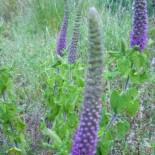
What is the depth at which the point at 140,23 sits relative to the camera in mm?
1859

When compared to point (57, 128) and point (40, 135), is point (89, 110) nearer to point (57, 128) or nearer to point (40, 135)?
point (57, 128)


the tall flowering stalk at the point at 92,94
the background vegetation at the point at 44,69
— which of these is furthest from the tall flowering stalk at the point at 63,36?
the tall flowering stalk at the point at 92,94

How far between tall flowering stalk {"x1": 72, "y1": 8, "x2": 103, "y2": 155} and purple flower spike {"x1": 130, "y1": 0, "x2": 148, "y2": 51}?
2.38ft

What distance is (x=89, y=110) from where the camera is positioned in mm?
1230

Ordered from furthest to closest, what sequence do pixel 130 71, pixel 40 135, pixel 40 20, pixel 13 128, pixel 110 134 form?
pixel 40 20, pixel 40 135, pixel 13 128, pixel 110 134, pixel 130 71

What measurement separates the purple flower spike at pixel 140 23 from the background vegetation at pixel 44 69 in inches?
2.2

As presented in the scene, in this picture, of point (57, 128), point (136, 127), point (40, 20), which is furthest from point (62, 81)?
point (40, 20)

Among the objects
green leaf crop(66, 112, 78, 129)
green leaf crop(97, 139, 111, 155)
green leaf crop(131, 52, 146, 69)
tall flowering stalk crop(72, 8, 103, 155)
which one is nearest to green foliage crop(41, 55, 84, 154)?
green leaf crop(66, 112, 78, 129)

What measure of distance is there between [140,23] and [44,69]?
1130 mm

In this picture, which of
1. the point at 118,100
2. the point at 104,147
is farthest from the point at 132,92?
the point at 104,147

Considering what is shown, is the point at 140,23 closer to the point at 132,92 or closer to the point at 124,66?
the point at 124,66

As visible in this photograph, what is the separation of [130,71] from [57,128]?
0.57 metres

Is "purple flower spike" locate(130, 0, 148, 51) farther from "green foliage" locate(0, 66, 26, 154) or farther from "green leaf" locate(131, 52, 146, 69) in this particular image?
"green foliage" locate(0, 66, 26, 154)

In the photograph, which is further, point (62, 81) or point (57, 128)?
point (62, 81)
